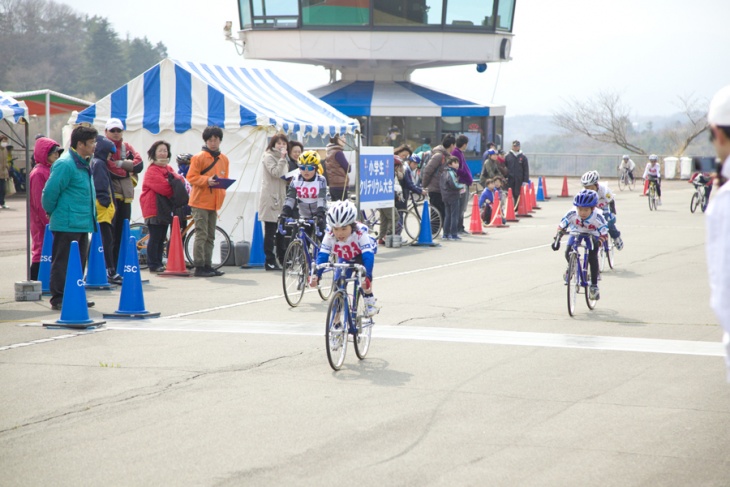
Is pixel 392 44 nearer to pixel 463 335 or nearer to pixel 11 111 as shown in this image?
pixel 11 111

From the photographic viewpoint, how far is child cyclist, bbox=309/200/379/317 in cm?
872

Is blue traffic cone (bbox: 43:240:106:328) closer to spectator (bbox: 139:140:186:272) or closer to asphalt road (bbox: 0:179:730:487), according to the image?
asphalt road (bbox: 0:179:730:487)

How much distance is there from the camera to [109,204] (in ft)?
45.6

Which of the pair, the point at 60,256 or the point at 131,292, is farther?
the point at 60,256

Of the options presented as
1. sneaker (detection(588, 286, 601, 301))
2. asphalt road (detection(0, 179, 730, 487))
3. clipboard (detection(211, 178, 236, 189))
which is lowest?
asphalt road (detection(0, 179, 730, 487))

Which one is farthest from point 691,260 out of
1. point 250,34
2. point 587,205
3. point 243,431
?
point 250,34

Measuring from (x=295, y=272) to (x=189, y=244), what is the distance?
4.16 meters

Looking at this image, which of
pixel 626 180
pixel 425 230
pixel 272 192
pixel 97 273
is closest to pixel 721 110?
pixel 97 273

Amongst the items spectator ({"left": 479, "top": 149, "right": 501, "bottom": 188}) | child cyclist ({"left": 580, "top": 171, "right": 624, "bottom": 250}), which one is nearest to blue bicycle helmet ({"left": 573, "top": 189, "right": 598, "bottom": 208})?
child cyclist ({"left": 580, "top": 171, "right": 624, "bottom": 250})

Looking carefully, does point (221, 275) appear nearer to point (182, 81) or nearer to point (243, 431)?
point (182, 81)

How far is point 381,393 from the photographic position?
7.67 metres

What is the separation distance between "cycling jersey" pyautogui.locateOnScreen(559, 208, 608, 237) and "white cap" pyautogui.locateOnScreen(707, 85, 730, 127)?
8385 mm

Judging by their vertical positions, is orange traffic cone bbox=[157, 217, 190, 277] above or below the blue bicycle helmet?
below

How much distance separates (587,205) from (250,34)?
33908 mm
